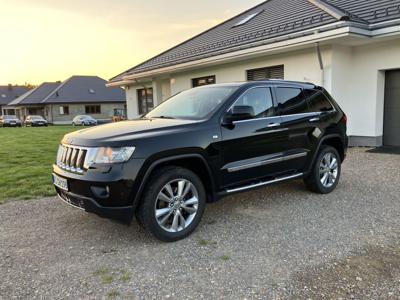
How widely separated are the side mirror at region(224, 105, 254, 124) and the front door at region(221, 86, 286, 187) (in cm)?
2

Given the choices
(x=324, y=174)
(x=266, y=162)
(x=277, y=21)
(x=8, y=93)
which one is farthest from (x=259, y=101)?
(x=8, y=93)

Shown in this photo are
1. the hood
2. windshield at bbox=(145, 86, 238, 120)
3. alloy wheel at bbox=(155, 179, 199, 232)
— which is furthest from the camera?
windshield at bbox=(145, 86, 238, 120)

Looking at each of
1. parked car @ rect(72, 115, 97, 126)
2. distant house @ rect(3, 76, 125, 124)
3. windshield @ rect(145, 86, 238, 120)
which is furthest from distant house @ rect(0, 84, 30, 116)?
windshield @ rect(145, 86, 238, 120)

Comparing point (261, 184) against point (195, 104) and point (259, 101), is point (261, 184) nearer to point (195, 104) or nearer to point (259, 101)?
point (259, 101)

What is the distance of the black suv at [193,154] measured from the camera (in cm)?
373

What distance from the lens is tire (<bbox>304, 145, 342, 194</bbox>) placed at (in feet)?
18.9

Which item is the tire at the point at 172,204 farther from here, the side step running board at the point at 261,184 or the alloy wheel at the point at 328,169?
the alloy wheel at the point at 328,169

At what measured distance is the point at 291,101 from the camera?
17.9ft

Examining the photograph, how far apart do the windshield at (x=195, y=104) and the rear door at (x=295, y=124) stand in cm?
90

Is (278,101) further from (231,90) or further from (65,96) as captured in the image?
(65,96)

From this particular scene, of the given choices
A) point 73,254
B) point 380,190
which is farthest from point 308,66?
point 73,254

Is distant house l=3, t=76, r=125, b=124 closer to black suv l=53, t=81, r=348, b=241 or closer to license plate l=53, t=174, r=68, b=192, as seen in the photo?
black suv l=53, t=81, r=348, b=241

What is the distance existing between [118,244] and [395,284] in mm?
2797

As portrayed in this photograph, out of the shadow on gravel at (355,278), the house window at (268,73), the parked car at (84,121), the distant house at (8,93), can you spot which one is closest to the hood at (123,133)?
the shadow on gravel at (355,278)
